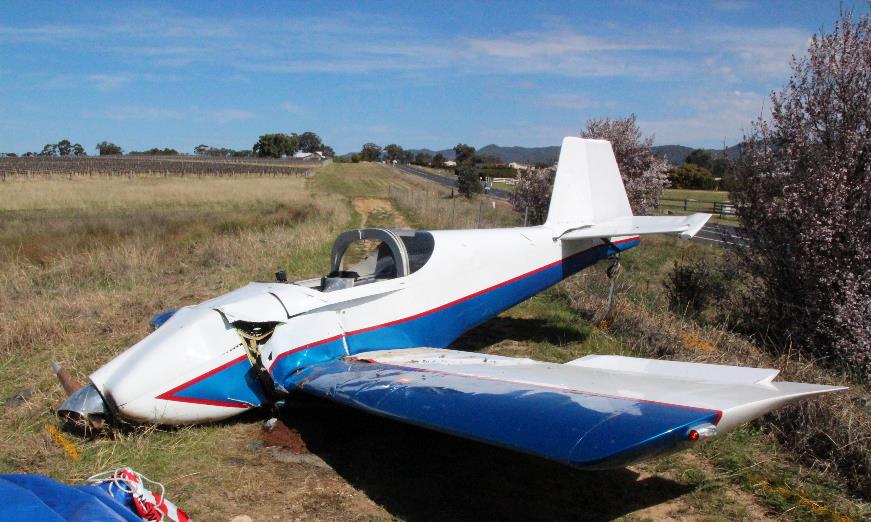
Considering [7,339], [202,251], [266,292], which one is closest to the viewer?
[266,292]

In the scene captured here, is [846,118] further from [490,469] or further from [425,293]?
[490,469]

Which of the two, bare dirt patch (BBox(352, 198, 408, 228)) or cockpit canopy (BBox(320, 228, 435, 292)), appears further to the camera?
bare dirt patch (BBox(352, 198, 408, 228))

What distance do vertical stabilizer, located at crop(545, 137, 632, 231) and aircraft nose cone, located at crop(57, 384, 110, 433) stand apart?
5.39m

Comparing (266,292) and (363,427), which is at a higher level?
(266,292)

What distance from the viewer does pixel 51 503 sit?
8.06 feet

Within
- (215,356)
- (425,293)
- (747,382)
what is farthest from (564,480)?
(215,356)

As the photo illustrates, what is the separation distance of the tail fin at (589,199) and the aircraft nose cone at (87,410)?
5216 mm

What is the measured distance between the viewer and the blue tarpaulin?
2.32 metres

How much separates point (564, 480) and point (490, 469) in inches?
22.1

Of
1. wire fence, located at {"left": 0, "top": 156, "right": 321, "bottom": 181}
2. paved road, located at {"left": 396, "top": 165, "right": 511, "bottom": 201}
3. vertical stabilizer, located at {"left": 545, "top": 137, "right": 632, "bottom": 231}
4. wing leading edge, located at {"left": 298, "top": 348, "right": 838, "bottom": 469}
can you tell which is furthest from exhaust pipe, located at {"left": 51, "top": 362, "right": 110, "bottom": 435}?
wire fence, located at {"left": 0, "top": 156, "right": 321, "bottom": 181}

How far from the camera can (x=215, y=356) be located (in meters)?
5.00

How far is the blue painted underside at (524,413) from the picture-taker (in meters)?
3.10

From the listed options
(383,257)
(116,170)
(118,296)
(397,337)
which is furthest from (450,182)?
(397,337)

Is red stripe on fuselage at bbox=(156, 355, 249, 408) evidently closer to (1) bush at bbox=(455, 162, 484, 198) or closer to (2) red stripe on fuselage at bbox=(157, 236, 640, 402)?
(2) red stripe on fuselage at bbox=(157, 236, 640, 402)
